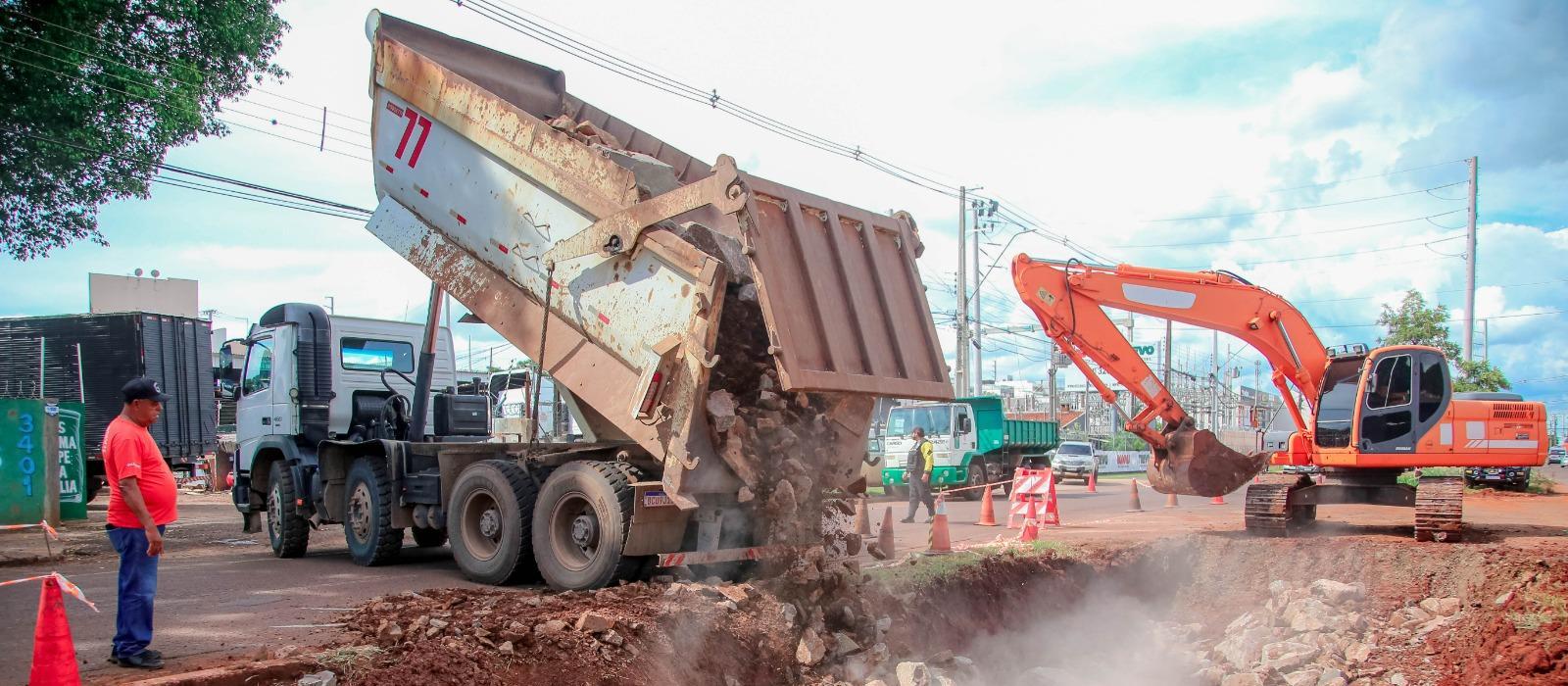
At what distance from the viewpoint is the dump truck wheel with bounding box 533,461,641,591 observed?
6.82 metres

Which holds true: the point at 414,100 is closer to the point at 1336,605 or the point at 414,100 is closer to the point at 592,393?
the point at 592,393

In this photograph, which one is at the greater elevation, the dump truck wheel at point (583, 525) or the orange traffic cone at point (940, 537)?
the dump truck wheel at point (583, 525)

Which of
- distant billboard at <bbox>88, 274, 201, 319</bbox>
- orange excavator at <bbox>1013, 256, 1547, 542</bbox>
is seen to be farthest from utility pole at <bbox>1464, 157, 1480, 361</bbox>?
distant billboard at <bbox>88, 274, 201, 319</bbox>

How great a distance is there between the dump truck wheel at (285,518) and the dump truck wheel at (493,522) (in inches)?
118

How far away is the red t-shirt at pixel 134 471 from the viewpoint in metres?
5.04

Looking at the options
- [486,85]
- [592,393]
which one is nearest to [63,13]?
[486,85]

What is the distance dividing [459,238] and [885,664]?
195 inches

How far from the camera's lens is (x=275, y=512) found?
34.6ft

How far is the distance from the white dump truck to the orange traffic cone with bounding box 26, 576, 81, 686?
10.4 ft

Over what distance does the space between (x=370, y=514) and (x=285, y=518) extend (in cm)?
161

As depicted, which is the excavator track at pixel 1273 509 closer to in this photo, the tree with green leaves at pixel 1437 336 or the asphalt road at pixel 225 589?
the asphalt road at pixel 225 589

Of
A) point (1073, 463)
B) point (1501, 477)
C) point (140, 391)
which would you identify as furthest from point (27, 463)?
point (1501, 477)

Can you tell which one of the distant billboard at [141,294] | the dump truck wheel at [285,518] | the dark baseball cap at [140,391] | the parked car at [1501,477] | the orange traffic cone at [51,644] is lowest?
the parked car at [1501,477]

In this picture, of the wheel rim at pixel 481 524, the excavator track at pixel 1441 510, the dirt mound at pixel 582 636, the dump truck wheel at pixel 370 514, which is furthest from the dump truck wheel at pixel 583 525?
the excavator track at pixel 1441 510
